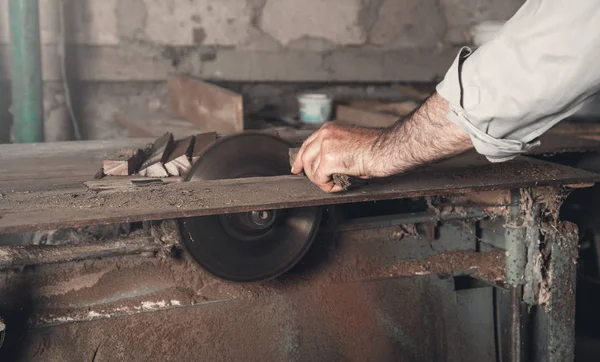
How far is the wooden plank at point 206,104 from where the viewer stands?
239cm

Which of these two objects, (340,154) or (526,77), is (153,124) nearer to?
(340,154)

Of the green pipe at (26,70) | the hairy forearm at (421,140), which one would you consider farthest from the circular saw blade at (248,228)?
the green pipe at (26,70)

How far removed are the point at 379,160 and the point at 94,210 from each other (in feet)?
2.00

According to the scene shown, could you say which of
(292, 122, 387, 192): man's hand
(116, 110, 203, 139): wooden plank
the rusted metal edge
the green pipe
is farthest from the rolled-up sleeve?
the green pipe

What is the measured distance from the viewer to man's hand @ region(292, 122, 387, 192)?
1.39 meters

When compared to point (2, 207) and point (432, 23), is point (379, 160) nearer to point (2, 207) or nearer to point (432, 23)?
point (2, 207)

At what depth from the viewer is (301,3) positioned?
132 inches

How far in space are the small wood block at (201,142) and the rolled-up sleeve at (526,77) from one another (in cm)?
79

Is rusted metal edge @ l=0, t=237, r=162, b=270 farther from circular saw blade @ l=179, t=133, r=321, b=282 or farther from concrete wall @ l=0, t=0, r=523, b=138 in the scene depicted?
concrete wall @ l=0, t=0, r=523, b=138

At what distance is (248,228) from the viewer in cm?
168

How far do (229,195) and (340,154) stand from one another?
27cm

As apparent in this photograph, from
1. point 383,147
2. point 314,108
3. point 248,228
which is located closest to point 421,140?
point 383,147

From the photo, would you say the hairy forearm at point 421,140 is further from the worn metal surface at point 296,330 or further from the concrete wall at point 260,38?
the concrete wall at point 260,38

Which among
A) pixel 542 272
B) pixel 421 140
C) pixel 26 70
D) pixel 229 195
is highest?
pixel 26 70
